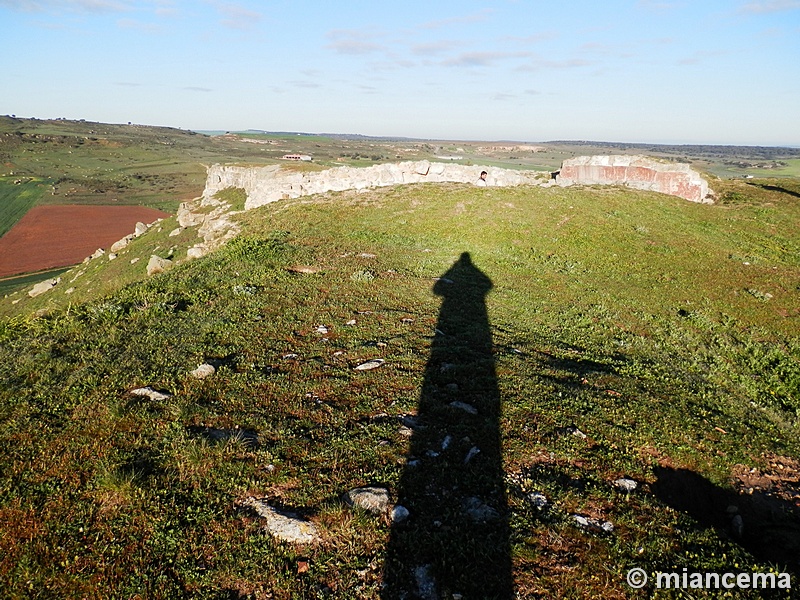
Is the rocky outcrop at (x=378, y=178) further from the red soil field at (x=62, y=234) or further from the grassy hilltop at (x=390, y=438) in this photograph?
the red soil field at (x=62, y=234)

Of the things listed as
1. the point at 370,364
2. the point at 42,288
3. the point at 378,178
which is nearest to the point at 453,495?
the point at 370,364

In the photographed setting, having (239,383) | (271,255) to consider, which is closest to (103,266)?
(271,255)

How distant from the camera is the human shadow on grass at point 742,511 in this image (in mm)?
5047

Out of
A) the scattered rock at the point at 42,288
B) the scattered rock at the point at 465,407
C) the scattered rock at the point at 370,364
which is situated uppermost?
the scattered rock at the point at 370,364

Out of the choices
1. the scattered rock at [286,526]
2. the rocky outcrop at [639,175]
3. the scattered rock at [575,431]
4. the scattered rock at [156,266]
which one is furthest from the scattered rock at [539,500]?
the rocky outcrop at [639,175]

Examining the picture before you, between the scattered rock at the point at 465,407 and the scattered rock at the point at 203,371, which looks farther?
the scattered rock at the point at 203,371

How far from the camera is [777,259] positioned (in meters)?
20.6

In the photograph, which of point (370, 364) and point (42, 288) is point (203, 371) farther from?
point (42, 288)

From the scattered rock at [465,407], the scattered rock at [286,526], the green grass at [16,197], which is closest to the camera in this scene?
the scattered rock at [286,526]

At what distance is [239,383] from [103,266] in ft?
120

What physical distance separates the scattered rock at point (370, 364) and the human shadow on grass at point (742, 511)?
4.73 meters

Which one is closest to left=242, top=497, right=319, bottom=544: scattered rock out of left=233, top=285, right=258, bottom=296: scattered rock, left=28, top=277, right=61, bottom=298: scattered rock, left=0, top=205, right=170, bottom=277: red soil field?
left=233, top=285, right=258, bottom=296: scattered rock

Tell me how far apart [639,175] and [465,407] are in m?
35.1

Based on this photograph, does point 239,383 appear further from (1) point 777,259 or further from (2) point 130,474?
(1) point 777,259
